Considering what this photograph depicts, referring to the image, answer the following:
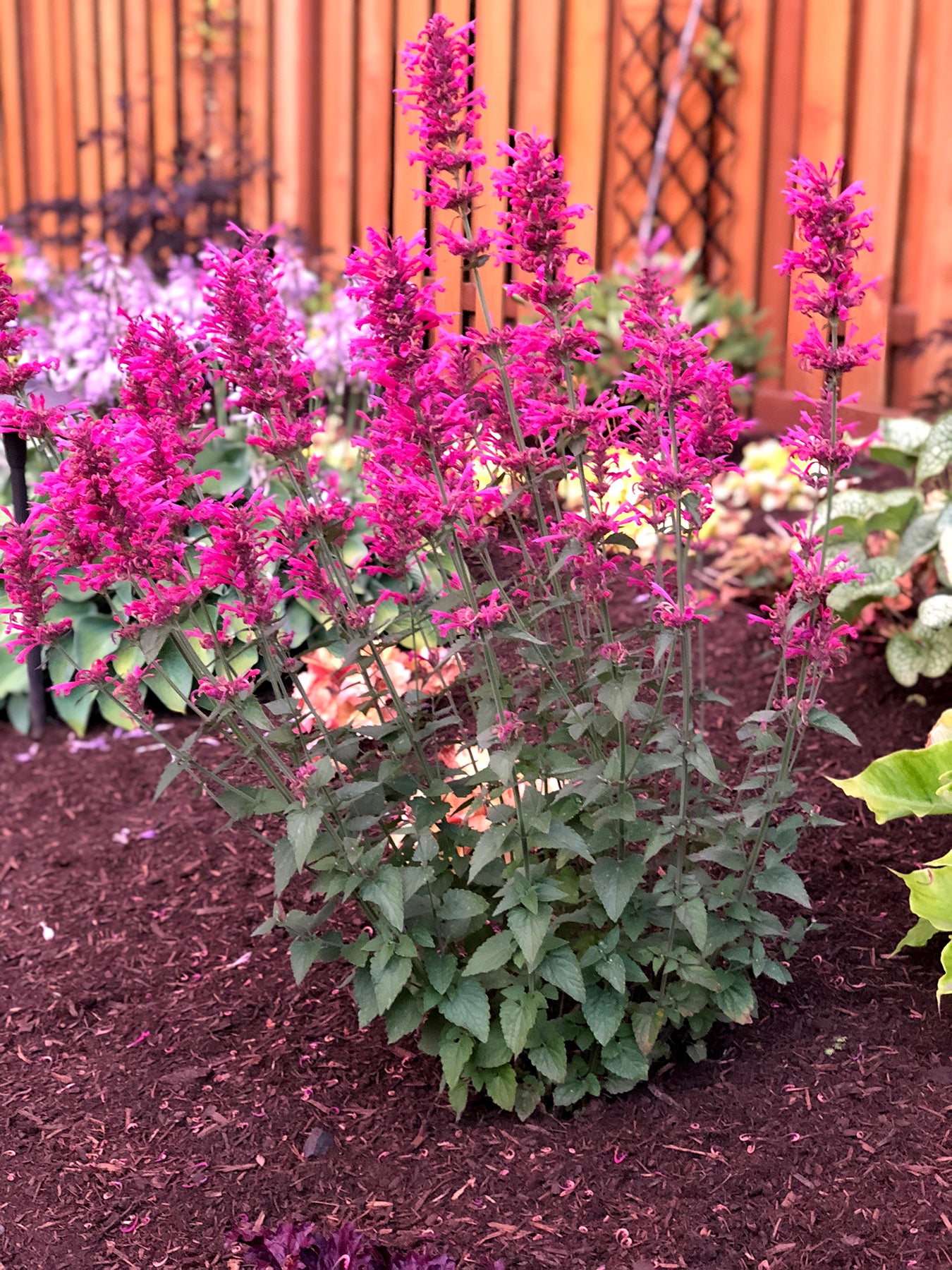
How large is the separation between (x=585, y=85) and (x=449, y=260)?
3581 millimetres

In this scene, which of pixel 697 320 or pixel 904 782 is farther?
A: pixel 697 320

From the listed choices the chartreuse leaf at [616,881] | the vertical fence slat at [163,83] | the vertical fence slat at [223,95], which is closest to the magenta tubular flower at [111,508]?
the chartreuse leaf at [616,881]

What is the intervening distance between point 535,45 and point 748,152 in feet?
3.71

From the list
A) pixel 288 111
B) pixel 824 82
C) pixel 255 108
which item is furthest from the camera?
pixel 255 108

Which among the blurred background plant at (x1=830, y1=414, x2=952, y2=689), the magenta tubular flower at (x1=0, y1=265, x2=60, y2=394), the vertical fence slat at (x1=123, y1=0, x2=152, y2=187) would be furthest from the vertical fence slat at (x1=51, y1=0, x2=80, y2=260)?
the magenta tubular flower at (x1=0, y1=265, x2=60, y2=394)

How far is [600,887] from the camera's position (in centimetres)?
195

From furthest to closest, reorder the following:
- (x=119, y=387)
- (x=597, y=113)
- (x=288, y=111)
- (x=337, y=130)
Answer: (x=288, y=111) < (x=337, y=130) < (x=597, y=113) < (x=119, y=387)

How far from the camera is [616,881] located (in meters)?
1.95

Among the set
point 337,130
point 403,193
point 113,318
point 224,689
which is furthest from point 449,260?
point 337,130

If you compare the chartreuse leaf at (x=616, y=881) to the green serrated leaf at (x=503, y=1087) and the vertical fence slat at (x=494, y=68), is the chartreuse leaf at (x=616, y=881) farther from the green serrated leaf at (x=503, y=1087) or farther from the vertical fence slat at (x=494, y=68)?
the vertical fence slat at (x=494, y=68)

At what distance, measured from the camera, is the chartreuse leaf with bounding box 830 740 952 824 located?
2.34 meters

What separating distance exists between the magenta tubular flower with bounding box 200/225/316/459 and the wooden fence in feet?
2.91

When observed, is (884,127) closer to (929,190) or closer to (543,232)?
(929,190)

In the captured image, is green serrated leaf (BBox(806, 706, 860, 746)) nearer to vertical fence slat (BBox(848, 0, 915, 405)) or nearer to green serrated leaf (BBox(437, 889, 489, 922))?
green serrated leaf (BBox(437, 889, 489, 922))
